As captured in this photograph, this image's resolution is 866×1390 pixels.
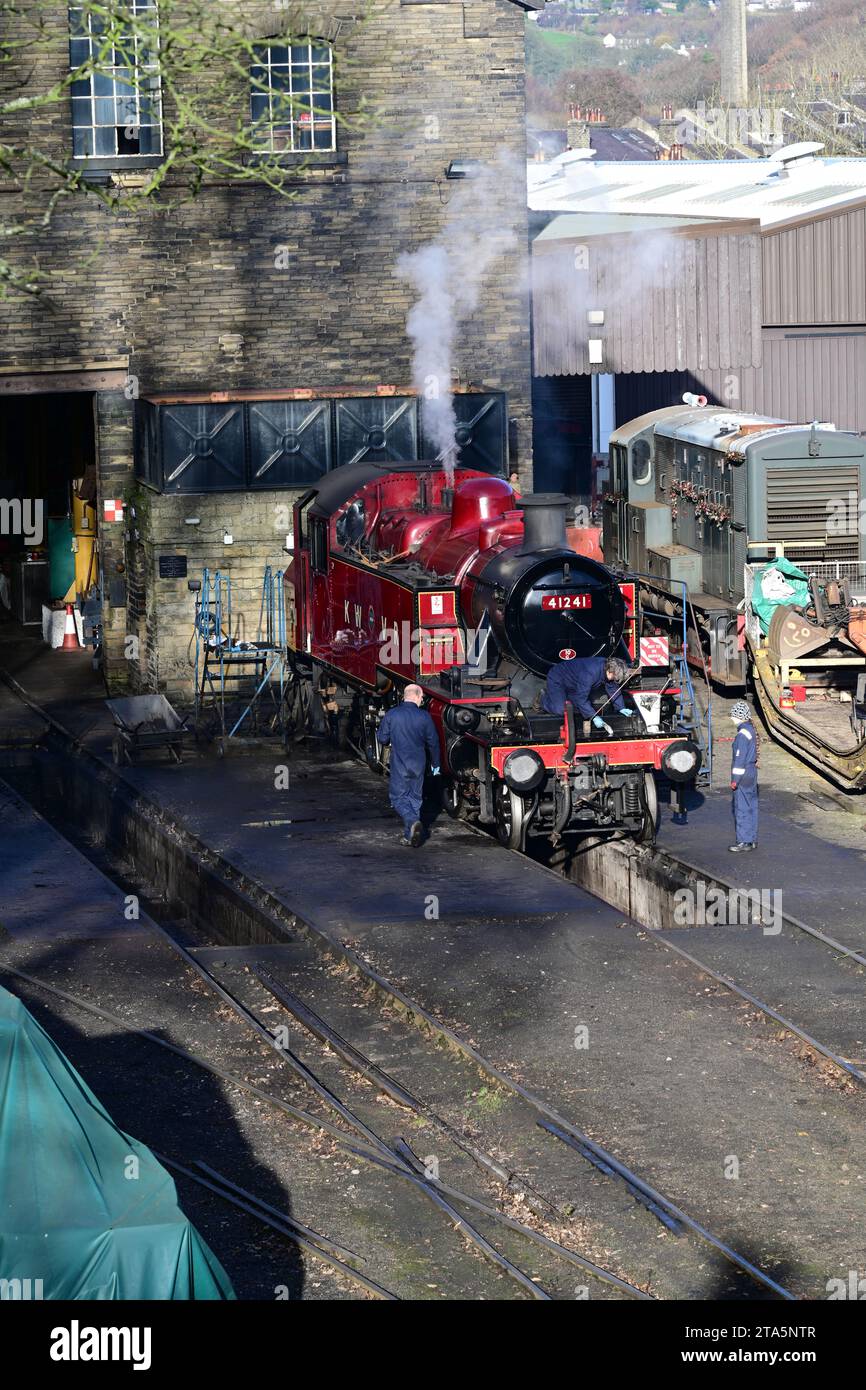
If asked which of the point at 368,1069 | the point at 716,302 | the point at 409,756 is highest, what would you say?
the point at 716,302

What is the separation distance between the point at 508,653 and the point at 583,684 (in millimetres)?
763

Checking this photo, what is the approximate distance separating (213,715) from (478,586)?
638 cm

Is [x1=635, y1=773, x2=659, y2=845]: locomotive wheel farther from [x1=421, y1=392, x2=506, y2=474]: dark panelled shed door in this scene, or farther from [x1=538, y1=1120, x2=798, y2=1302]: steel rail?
[x1=421, y1=392, x2=506, y2=474]: dark panelled shed door

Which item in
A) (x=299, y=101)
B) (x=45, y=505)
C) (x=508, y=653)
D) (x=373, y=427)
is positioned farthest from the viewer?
(x=45, y=505)

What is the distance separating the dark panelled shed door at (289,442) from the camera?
24312 millimetres

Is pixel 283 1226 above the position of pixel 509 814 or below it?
below

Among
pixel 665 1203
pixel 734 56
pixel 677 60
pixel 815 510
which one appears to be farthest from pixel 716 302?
pixel 677 60

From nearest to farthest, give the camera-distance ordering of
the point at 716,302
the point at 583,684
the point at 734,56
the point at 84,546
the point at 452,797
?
1. the point at 583,684
2. the point at 452,797
3. the point at 84,546
4. the point at 716,302
5. the point at 734,56

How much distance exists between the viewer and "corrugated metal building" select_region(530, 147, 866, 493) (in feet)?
98.8

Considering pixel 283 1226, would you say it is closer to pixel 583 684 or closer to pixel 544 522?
pixel 583 684

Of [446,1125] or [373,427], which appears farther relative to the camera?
[373,427]

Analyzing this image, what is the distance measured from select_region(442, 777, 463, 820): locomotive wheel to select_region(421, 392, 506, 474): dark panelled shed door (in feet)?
25.0

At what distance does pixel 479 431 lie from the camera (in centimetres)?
2512

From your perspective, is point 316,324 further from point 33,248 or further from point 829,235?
point 829,235
